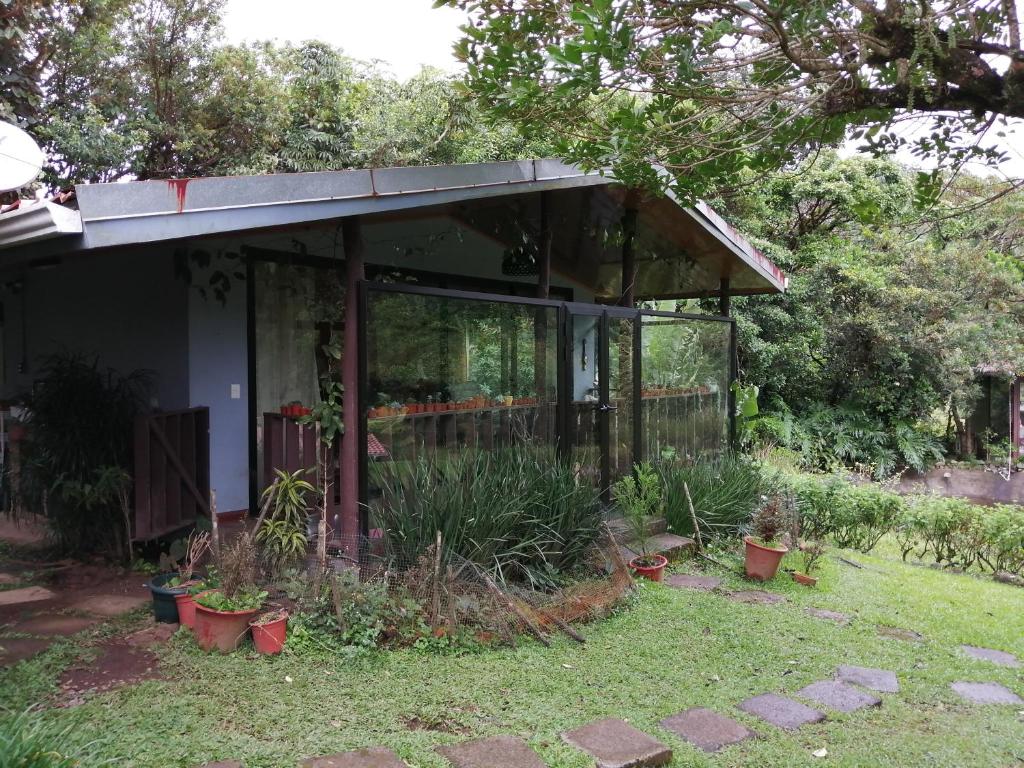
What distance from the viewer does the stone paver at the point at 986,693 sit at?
3.94 m

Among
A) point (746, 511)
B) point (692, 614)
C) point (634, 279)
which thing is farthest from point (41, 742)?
point (634, 279)

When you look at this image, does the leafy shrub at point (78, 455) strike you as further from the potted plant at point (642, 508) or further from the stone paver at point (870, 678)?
the stone paver at point (870, 678)

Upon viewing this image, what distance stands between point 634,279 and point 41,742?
6.57 meters

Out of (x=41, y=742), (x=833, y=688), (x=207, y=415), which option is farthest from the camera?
(x=207, y=415)

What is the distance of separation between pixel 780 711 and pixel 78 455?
15.4ft

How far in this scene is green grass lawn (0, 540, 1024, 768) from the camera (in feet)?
10.2

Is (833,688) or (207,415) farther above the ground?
(207,415)

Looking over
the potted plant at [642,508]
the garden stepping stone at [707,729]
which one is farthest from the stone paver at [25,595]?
the potted plant at [642,508]

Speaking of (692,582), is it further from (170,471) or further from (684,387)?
(170,471)

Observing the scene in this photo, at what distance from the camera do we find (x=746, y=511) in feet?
23.6

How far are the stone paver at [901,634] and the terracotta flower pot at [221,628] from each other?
3983 millimetres

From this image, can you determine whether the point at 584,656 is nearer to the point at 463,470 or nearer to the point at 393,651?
the point at 393,651

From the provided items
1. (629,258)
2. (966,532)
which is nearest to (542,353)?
(629,258)

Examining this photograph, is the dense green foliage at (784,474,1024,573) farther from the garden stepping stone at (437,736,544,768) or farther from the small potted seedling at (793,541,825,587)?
the garden stepping stone at (437,736,544,768)
